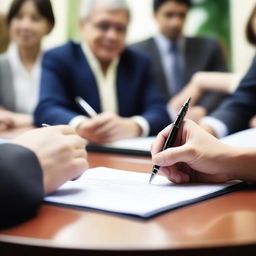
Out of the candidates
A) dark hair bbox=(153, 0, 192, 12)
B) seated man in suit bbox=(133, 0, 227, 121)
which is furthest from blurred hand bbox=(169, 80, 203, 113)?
dark hair bbox=(153, 0, 192, 12)

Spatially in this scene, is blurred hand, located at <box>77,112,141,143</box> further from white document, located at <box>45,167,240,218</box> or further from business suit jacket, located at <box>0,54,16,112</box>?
business suit jacket, located at <box>0,54,16,112</box>

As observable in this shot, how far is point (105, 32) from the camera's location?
1415mm

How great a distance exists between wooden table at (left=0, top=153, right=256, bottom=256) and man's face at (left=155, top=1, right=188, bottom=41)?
5.31 ft

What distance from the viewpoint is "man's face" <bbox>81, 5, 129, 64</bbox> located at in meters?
1.38

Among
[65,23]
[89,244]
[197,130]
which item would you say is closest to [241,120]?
[197,130]

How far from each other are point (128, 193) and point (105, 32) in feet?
3.22

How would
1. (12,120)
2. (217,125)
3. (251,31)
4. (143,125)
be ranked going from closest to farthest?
(217,125) < (143,125) < (12,120) < (251,31)

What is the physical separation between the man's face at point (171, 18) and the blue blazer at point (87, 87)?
594 millimetres

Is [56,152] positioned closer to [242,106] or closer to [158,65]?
[242,106]

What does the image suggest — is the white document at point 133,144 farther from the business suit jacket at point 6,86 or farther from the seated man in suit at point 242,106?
the business suit jacket at point 6,86

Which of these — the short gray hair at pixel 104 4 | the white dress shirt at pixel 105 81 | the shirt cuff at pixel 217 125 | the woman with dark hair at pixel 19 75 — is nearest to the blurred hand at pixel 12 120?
the woman with dark hair at pixel 19 75

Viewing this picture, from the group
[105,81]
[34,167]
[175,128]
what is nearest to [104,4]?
[105,81]

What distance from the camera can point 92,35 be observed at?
1.41 metres

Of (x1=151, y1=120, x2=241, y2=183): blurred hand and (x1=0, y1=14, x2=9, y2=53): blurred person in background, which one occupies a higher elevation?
(x1=0, y1=14, x2=9, y2=53): blurred person in background
